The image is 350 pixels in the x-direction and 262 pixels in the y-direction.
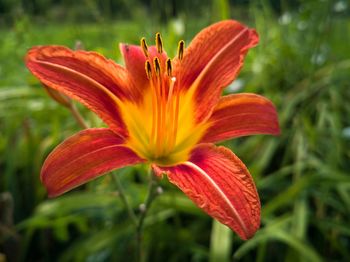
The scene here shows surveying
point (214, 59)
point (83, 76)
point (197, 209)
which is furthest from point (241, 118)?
point (197, 209)

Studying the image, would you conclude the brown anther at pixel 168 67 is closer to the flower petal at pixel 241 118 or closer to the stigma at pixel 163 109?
the stigma at pixel 163 109

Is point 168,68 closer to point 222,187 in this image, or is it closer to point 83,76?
point 83,76

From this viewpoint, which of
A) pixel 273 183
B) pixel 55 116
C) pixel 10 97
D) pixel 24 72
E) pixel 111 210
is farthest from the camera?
pixel 24 72

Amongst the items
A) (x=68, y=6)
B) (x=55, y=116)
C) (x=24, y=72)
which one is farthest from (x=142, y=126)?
(x=24, y=72)

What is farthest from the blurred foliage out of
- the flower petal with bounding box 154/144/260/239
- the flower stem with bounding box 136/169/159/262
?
the flower petal with bounding box 154/144/260/239

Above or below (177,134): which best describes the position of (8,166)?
below

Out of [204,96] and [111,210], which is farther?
[111,210]

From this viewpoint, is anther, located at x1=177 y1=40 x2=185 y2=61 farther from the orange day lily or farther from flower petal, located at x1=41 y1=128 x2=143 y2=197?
flower petal, located at x1=41 y1=128 x2=143 y2=197

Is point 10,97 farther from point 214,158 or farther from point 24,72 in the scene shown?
point 214,158
